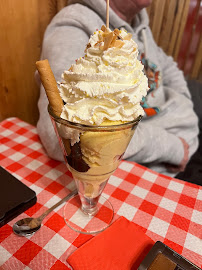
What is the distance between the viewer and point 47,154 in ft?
2.97

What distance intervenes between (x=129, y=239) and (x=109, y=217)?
0.10m

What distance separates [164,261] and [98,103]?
36 cm

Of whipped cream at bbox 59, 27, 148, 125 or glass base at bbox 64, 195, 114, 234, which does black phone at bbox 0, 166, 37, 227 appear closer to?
glass base at bbox 64, 195, 114, 234

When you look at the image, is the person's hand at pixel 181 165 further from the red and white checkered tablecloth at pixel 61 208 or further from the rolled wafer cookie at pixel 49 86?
the rolled wafer cookie at pixel 49 86

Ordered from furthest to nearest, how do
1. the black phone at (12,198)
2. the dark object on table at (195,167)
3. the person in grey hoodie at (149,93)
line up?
A: the dark object on table at (195,167)
the person in grey hoodie at (149,93)
the black phone at (12,198)

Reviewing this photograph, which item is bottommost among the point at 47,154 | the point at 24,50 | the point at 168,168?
the point at 168,168

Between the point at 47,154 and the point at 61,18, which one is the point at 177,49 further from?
the point at 47,154

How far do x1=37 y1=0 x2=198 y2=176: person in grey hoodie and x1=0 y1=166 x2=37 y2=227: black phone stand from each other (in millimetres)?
195

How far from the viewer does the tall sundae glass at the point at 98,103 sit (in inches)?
18.9

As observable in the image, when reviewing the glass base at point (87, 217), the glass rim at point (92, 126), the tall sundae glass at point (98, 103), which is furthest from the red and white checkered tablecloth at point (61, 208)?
the glass rim at point (92, 126)

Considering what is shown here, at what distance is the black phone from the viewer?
0.61 m

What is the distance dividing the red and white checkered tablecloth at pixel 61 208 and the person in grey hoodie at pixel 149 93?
0.10 meters

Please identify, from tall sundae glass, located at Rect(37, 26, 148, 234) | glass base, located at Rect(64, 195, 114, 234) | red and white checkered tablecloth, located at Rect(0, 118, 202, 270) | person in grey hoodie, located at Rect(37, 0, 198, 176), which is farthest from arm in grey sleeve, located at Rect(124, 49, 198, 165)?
tall sundae glass, located at Rect(37, 26, 148, 234)

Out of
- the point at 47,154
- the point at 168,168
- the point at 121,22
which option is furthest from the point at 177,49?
the point at 47,154
